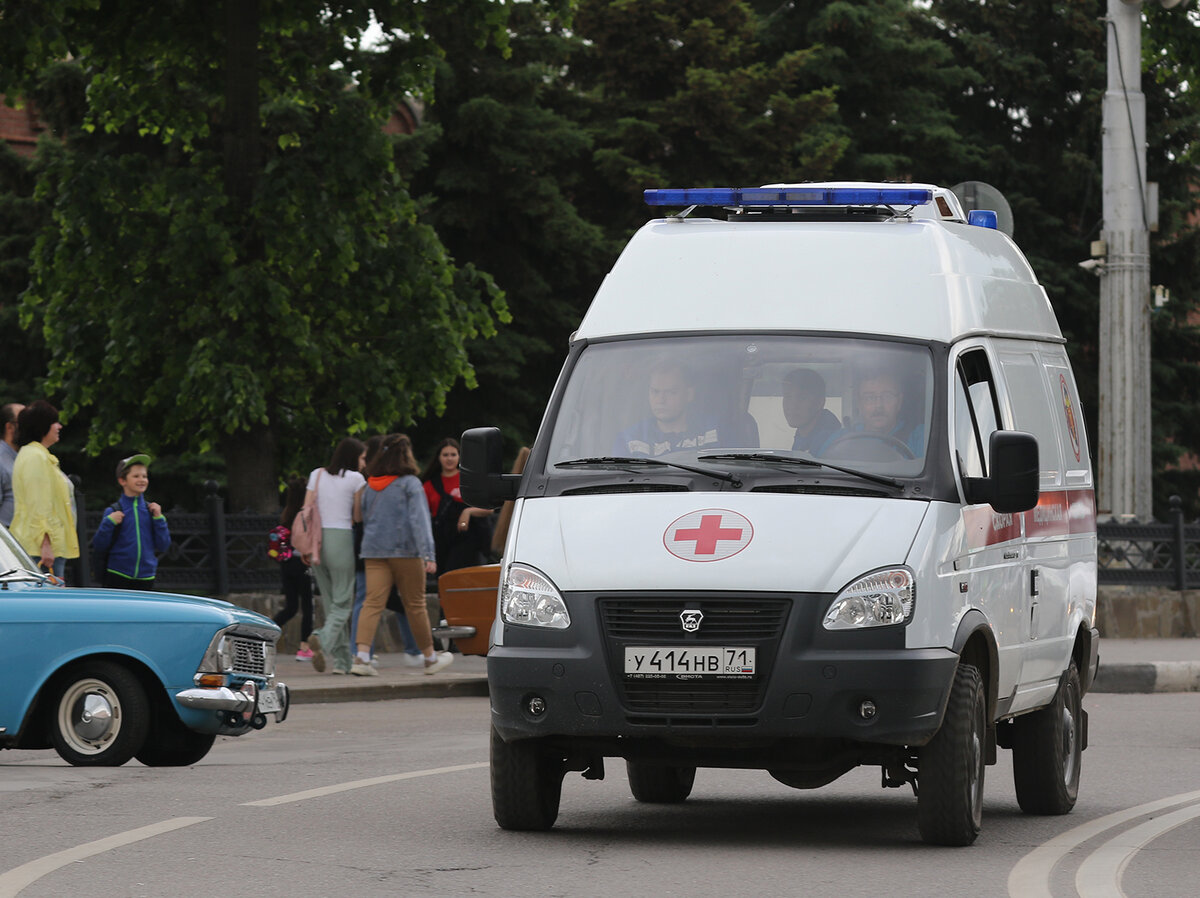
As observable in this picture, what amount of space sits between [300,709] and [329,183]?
977 centimetres

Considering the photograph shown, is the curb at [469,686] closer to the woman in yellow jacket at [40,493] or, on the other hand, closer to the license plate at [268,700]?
the woman in yellow jacket at [40,493]

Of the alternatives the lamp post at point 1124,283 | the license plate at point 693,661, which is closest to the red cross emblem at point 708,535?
the license plate at point 693,661

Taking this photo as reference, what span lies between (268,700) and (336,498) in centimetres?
650

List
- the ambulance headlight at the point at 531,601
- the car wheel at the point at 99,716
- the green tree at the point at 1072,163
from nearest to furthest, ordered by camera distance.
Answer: the ambulance headlight at the point at 531,601 → the car wheel at the point at 99,716 → the green tree at the point at 1072,163

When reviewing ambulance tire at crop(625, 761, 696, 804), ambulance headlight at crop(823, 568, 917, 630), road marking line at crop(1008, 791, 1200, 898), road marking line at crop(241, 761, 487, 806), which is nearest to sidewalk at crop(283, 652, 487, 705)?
road marking line at crop(241, 761, 487, 806)

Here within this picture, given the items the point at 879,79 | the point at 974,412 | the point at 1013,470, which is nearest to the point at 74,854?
the point at 1013,470

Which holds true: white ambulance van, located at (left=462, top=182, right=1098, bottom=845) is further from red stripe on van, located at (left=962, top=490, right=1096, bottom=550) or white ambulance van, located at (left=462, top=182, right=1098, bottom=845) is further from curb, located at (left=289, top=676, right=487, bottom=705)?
curb, located at (left=289, top=676, right=487, bottom=705)

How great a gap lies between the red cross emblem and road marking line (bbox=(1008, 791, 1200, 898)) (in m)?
1.58

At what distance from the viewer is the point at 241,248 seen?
24.2 meters

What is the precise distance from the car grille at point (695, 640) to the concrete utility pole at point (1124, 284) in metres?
16.4

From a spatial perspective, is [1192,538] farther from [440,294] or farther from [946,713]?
[946,713]

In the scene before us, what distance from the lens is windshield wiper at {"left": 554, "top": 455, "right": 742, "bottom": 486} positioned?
28.2 feet

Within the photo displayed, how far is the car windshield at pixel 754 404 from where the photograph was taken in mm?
8844

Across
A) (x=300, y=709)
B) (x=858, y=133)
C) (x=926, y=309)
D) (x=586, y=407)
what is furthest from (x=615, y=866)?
(x=858, y=133)
